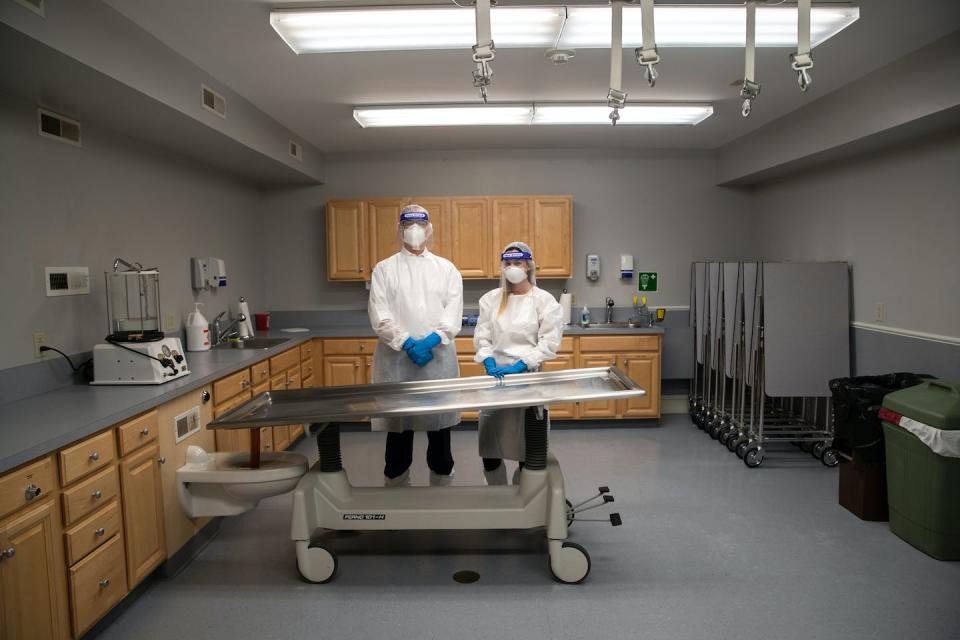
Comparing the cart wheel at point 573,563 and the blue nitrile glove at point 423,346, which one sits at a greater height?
the blue nitrile glove at point 423,346

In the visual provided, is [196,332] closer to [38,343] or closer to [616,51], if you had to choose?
[38,343]

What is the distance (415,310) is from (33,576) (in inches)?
78.4

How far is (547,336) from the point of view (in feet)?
10.5

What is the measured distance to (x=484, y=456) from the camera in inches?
126

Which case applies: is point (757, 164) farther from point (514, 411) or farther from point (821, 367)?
point (514, 411)

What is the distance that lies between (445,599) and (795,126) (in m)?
4.02

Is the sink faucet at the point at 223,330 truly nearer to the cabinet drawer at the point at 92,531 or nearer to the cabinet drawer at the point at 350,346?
the cabinet drawer at the point at 350,346

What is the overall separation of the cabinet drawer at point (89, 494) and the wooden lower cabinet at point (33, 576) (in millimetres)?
48

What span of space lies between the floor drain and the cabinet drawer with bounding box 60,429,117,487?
1569mm

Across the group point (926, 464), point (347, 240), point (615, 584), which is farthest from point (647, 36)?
point (347, 240)

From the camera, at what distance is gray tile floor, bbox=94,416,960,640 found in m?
2.40

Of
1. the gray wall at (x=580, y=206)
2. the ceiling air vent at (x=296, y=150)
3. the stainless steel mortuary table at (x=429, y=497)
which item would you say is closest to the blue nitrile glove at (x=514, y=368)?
the stainless steel mortuary table at (x=429, y=497)

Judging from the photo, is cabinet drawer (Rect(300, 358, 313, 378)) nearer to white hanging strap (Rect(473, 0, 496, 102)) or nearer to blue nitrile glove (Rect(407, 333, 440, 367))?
blue nitrile glove (Rect(407, 333, 440, 367))

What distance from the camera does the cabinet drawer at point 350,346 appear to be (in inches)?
207
